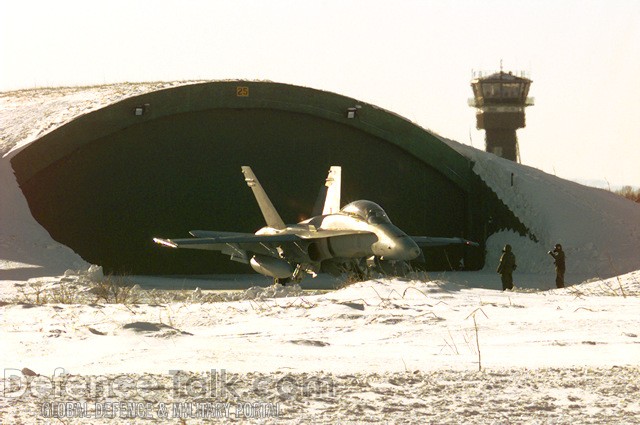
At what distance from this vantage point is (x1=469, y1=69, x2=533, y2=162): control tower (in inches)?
2881

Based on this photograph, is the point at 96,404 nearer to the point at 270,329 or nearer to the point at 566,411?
the point at 566,411

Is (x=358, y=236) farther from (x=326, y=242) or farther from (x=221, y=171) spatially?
(x=221, y=171)

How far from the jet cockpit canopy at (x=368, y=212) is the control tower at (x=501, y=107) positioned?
50.4 meters

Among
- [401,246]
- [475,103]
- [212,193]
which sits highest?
[475,103]

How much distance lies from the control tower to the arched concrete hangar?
132 ft

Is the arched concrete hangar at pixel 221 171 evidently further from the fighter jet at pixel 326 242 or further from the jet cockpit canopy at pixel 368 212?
the jet cockpit canopy at pixel 368 212

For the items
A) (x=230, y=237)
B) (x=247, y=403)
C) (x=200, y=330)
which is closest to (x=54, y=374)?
(x=247, y=403)

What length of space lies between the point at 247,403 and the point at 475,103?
227ft

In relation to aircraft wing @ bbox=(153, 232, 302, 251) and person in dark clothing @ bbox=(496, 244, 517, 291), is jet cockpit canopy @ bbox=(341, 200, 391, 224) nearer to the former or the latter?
aircraft wing @ bbox=(153, 232, 302, 251)

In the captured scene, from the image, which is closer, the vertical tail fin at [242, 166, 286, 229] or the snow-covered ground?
the snow-covered ground

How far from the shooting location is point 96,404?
7.38 metres

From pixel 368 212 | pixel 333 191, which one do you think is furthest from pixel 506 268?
pixel 333 191

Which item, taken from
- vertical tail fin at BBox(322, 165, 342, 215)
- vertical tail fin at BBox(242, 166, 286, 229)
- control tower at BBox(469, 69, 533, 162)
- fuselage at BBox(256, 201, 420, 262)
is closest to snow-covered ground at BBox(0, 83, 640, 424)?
fuselage at BBox(256, 201, 420, 262)

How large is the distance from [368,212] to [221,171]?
9.20 meters
